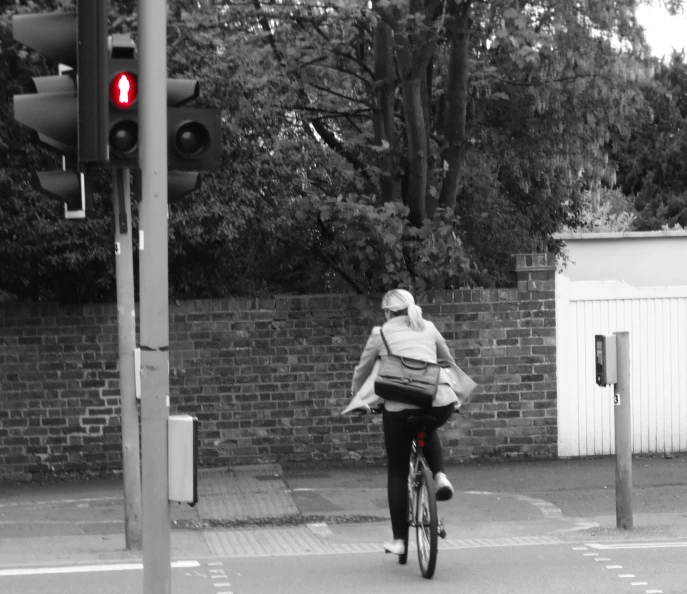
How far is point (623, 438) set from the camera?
8547 mm

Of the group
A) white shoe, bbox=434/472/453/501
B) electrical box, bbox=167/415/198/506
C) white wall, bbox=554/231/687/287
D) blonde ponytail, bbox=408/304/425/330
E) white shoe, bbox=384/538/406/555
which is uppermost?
white wall, bbox=554/231/687/287

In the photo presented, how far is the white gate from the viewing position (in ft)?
39.8

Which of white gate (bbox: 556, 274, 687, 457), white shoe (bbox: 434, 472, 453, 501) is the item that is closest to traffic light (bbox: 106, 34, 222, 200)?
white shoe (bbox: 434, 472, 453, 501)

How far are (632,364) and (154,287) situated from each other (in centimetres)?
855

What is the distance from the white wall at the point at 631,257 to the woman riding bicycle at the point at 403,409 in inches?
658

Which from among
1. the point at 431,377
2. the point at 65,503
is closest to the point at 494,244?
the point at 65,503

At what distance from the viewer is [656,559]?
24.6 ft

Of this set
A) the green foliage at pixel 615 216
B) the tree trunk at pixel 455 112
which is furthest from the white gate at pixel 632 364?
the green foliage at pixel 615 216

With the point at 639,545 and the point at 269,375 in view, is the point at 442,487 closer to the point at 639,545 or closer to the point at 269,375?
the point at 639,545

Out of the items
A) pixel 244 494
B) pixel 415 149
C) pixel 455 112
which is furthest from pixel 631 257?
pixel 244 494

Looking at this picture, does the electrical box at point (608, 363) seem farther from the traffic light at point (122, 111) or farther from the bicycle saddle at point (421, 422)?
the traffic light at point (122, 111)

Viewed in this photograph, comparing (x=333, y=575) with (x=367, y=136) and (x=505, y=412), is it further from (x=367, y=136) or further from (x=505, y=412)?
(x=367, y=136)

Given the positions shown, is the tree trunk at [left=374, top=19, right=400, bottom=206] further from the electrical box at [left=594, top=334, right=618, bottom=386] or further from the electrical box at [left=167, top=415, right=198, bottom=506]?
the electrical box at [left=167, top=415, right=198, bottom=506]

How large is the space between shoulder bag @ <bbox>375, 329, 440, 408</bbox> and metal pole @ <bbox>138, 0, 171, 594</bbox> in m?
2.57
